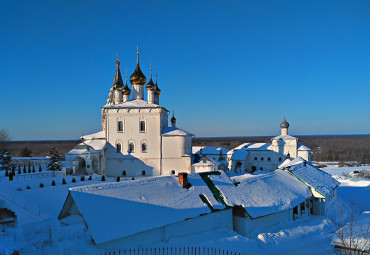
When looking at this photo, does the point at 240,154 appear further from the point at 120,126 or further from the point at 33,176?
the point at 33,176

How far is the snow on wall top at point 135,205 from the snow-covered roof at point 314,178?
7392 millimetres

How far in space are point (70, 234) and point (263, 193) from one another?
29.6 feet

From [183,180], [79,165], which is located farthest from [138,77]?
[183,180]

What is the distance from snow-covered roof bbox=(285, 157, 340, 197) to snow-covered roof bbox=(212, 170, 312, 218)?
68 centimetres

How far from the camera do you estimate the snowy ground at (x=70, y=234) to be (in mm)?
8695

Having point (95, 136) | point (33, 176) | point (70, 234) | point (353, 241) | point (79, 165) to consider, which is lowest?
point (353, 241)

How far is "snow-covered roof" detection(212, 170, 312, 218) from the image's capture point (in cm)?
1355

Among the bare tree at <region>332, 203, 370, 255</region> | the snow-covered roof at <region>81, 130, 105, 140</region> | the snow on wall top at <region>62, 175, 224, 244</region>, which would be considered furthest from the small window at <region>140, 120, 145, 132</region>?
the bare tree at <region>332, 203, 370, 255</region>

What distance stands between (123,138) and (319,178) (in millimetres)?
17770

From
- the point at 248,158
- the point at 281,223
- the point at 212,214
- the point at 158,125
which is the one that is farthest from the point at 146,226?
the point at 248,158

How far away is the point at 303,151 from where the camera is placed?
40875 mm

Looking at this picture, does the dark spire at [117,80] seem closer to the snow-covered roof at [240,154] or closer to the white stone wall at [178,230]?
the snow-covered roof at [240,154]

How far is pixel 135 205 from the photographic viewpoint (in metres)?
11.5

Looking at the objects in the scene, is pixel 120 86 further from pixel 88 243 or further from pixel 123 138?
pixel 88 243
